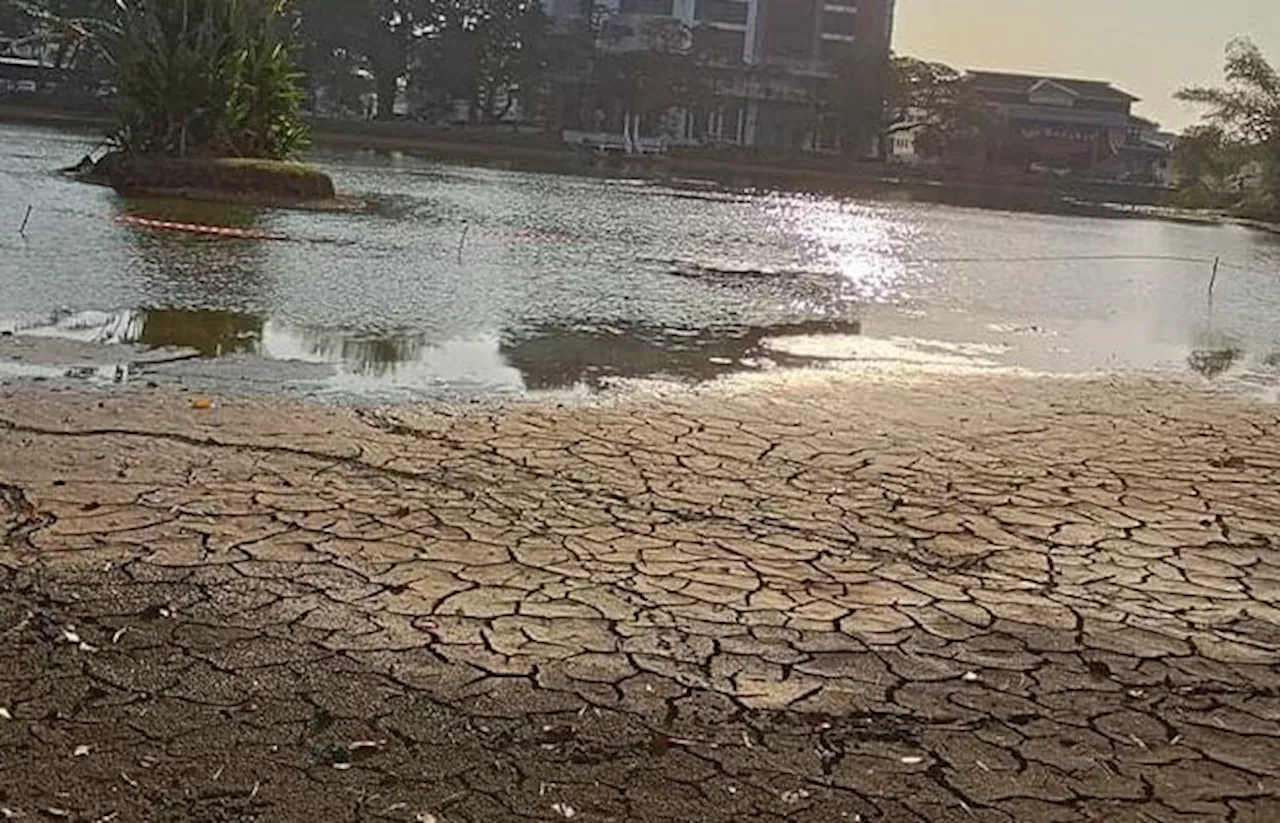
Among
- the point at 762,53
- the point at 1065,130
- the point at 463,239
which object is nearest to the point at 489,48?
the point at 762,53

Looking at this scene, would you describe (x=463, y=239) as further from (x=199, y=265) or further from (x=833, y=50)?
(x=833, y=50)

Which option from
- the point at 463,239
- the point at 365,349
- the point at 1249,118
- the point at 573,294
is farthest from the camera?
the point at 1249,118

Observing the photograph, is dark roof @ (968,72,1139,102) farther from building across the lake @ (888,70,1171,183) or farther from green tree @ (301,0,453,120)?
green tree @ (301,0,453,120)

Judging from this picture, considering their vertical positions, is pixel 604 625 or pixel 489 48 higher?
pixel 489 48

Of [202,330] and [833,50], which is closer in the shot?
[202,330]

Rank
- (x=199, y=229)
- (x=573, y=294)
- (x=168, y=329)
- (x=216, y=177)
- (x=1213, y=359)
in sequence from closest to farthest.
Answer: (x=168, y=329) < (x=1213, y=359) < (x=573, y=294) < (x=199, y=229) < (x=216, y=177)

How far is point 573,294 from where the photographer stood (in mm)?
13773

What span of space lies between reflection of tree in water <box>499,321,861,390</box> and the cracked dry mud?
2.00 m

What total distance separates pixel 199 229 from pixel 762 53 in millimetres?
65196

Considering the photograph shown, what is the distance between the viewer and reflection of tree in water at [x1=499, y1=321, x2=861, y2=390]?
934 centimetres

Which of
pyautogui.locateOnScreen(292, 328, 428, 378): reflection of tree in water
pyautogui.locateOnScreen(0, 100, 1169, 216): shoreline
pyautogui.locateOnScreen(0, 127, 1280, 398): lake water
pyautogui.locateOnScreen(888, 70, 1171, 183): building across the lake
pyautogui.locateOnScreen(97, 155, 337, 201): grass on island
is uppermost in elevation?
pyautogui.locateOnScreen(888, 70, 1171, 183): building across the lake

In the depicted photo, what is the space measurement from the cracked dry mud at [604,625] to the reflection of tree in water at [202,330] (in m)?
2.04

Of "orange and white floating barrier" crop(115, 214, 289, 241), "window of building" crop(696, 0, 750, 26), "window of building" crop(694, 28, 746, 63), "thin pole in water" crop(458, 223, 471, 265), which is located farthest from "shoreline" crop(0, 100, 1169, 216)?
"orange and white floating barrier" crop(115, 214, 289, 241)

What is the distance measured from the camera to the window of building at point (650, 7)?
77250 mm
